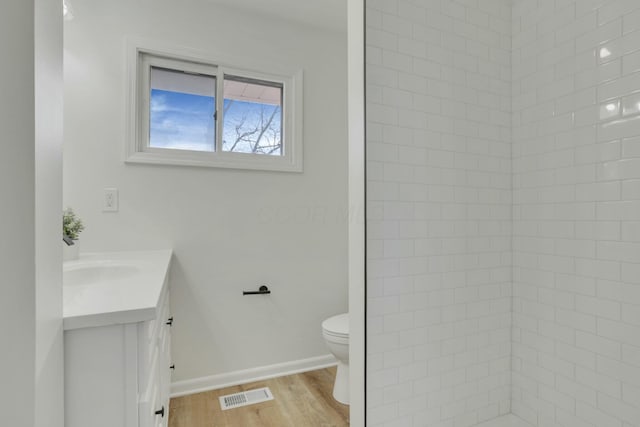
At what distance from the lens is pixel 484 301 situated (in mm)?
1509

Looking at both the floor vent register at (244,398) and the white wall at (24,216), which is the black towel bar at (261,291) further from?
the white wall at (24,216)

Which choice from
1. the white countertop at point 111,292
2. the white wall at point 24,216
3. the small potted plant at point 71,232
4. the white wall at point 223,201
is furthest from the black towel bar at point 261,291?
the white wall at point 24,216

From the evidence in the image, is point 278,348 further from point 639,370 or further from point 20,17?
point 20,17

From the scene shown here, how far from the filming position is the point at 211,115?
223cm

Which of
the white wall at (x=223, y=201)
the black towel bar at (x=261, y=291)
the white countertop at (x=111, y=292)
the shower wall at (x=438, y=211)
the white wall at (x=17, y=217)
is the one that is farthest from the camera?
the black towel bar at (x=261, y=291)

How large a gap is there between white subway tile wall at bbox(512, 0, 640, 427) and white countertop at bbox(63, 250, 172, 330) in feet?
5.15

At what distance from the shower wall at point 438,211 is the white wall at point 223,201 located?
1.15 meters

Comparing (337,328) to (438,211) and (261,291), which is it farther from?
(438,211)

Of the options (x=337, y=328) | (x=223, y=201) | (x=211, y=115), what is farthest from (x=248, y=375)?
(x=211, y=115)

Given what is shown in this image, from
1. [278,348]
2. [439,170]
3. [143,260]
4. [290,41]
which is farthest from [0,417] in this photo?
[290,41]

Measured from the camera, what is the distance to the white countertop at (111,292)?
0.83 metres

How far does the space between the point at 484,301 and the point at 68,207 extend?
2281mm

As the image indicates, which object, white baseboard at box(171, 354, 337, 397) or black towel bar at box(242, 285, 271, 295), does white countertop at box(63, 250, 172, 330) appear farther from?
white baseboard at box(171, 354, 337, 397)

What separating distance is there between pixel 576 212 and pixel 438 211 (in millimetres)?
544
